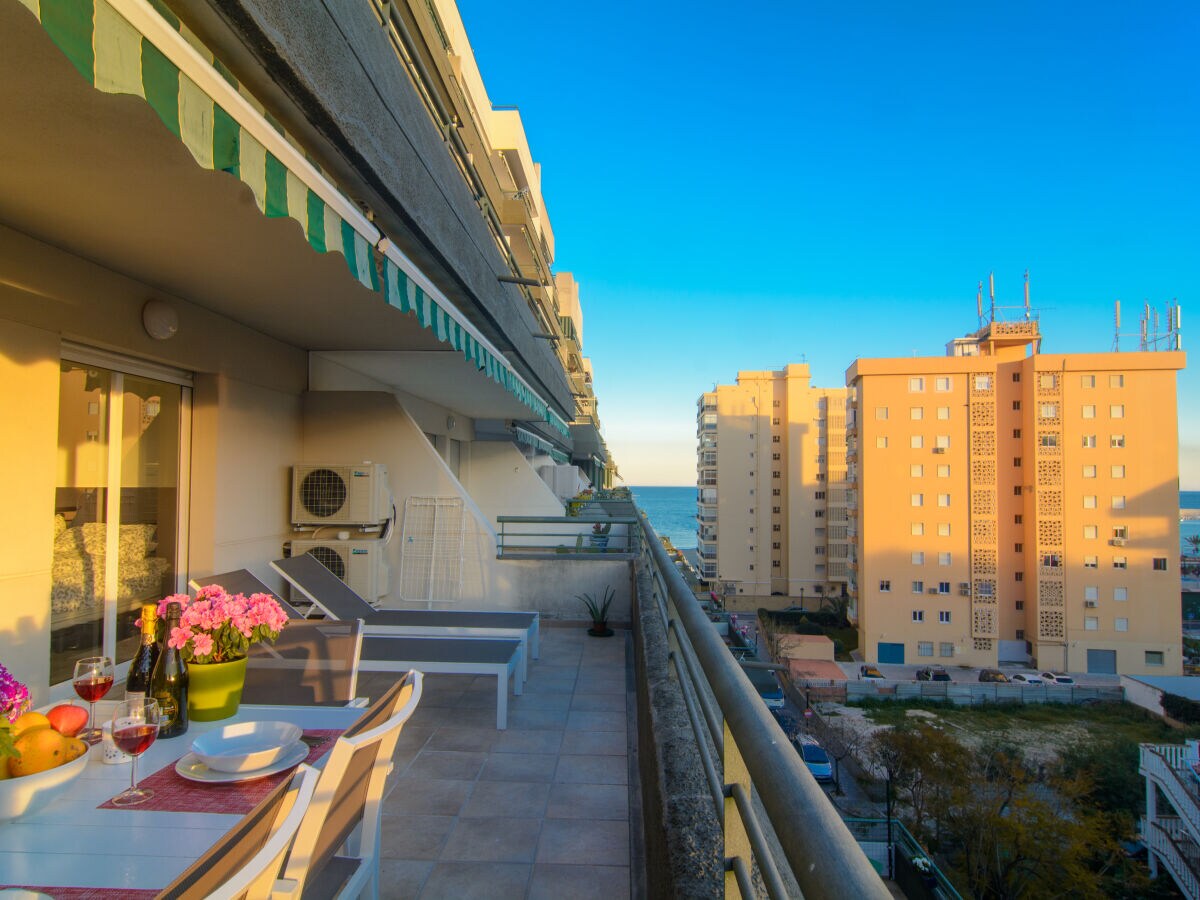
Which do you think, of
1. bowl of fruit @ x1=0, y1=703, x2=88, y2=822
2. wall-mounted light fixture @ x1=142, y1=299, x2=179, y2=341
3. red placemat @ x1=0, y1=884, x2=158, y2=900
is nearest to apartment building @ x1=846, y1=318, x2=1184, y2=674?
wall-mounted light fixture @ x1=142, y1=299, x2=179, y2=341

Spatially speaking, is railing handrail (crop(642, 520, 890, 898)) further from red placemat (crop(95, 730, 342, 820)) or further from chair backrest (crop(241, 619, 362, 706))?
chair backrest (crop(241, 619, 362, 706))

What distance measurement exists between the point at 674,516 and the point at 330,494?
131927 mm

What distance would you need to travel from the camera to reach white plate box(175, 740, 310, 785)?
6.48 ft

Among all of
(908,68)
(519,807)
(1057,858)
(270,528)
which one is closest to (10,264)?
(270,528)

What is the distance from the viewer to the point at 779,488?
58.8 m

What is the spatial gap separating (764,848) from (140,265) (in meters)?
4.82

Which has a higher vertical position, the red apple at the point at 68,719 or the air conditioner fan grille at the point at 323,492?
the air conditioner fan grille at the point at 323,492

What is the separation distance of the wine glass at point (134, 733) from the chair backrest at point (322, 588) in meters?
3.59

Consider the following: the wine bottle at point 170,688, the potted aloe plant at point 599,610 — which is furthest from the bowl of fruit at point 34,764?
the potted aloe plant at point 599,610

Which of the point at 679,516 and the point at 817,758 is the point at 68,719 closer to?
the point at 817,758

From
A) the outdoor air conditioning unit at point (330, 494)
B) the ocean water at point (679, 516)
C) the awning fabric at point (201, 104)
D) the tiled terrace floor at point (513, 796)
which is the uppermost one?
the awning fabric at point (201, 104)

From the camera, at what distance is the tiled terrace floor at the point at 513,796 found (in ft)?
9.43

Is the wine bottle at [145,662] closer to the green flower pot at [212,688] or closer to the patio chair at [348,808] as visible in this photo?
the green flower pot at [212,688]

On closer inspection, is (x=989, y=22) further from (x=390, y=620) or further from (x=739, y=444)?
(x=739, y=444)
